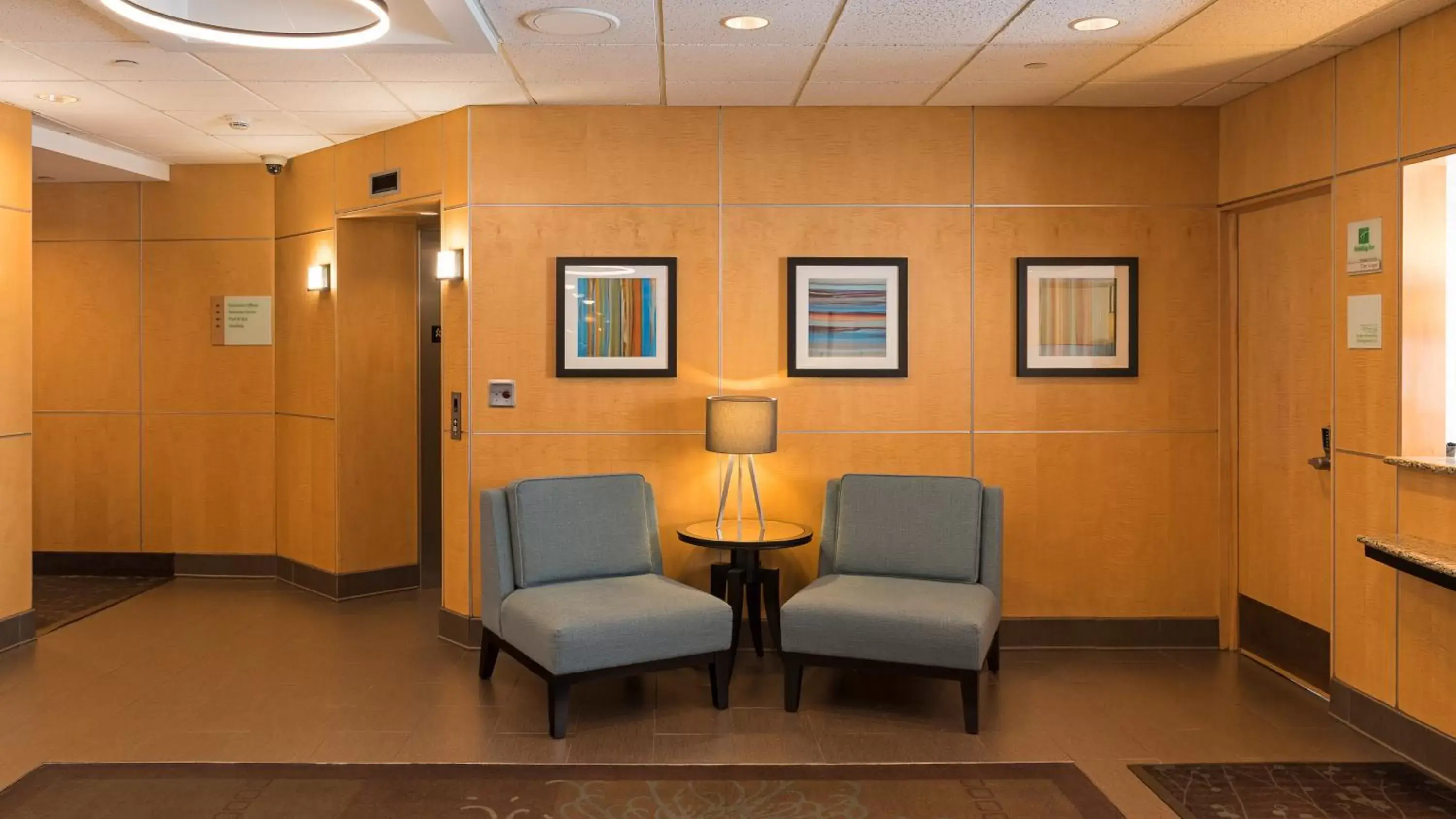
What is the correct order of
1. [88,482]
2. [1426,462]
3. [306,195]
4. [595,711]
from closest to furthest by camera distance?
1. [1426,462]
2. [595,711]
3. [306,195]
4. [88,482]

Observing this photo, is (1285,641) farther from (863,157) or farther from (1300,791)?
(863,157)

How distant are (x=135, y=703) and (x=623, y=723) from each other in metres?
2.30

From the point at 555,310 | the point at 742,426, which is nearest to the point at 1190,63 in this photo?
the point at 742,426

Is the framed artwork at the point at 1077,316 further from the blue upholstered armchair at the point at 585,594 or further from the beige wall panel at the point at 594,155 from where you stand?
the blue upholstered armchair at the point at 585,594

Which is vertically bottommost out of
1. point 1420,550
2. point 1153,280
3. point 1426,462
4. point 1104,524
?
point 1104,524

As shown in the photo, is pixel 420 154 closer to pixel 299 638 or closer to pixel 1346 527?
pixel 299 638

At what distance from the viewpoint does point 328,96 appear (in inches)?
220

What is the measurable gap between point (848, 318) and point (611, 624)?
2283 mm

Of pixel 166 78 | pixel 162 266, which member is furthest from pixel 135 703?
pixel 162 266

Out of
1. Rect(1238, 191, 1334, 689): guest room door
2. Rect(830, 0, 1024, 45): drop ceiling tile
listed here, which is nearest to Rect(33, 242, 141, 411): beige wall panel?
Rect(830, 0, 1024, 45): drop ceiling tile

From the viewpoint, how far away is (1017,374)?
5832 millimetres

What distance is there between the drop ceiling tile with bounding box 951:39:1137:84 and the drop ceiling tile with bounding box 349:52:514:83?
2.29m

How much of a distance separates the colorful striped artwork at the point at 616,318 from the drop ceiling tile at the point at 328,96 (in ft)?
4.74

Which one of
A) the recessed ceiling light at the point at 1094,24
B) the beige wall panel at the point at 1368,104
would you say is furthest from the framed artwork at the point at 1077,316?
the recessed ceiling light at the point at 1094,24
